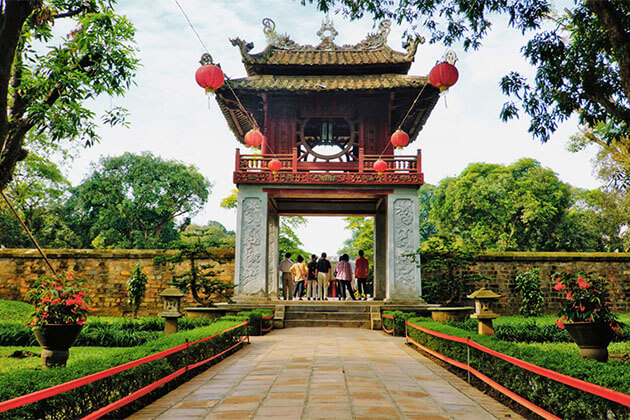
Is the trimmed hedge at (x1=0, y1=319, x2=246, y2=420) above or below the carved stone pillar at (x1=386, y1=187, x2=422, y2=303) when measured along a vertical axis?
below

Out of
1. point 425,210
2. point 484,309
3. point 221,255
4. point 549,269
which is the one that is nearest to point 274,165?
point 221,255

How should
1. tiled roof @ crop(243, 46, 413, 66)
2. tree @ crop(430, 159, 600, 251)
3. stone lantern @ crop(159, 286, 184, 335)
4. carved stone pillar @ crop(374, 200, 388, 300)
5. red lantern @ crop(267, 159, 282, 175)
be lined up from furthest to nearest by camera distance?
tree @ crop(430, 159, 600, 251) < carved stone pillar @ crop(374, 200, 388, 300) < tiled roof @ crop(243, 46, 413, 66) < red lantern @ crop(267, 159, 282, 175) < stone lantern @ crop(159, 286, 184, 335)

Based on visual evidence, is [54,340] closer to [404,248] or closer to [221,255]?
[404,248]

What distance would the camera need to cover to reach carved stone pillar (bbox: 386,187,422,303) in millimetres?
12883

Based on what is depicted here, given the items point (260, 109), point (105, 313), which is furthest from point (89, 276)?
point (260, 109)

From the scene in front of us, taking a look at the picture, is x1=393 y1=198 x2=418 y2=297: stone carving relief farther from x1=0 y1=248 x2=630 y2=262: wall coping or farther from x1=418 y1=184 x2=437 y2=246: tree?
x1=418 y1=184 x2=437 y2=246: tree

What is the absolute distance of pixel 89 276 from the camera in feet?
49.7

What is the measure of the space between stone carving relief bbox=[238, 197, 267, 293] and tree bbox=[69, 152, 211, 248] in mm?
20868

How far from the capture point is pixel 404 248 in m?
13.1

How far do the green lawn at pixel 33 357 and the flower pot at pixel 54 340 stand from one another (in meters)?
0.94

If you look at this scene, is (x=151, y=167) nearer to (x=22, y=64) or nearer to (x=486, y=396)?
(x=22, y=64)

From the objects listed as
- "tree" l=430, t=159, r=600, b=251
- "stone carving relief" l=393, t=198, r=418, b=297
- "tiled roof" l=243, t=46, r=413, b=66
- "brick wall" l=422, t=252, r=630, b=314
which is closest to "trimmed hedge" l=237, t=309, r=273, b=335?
"stone carving relief" l=393, t=198, r=418, b=297

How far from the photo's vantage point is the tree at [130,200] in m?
31.5

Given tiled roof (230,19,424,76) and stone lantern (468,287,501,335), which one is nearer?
stone lantern (468,287,501,335)
